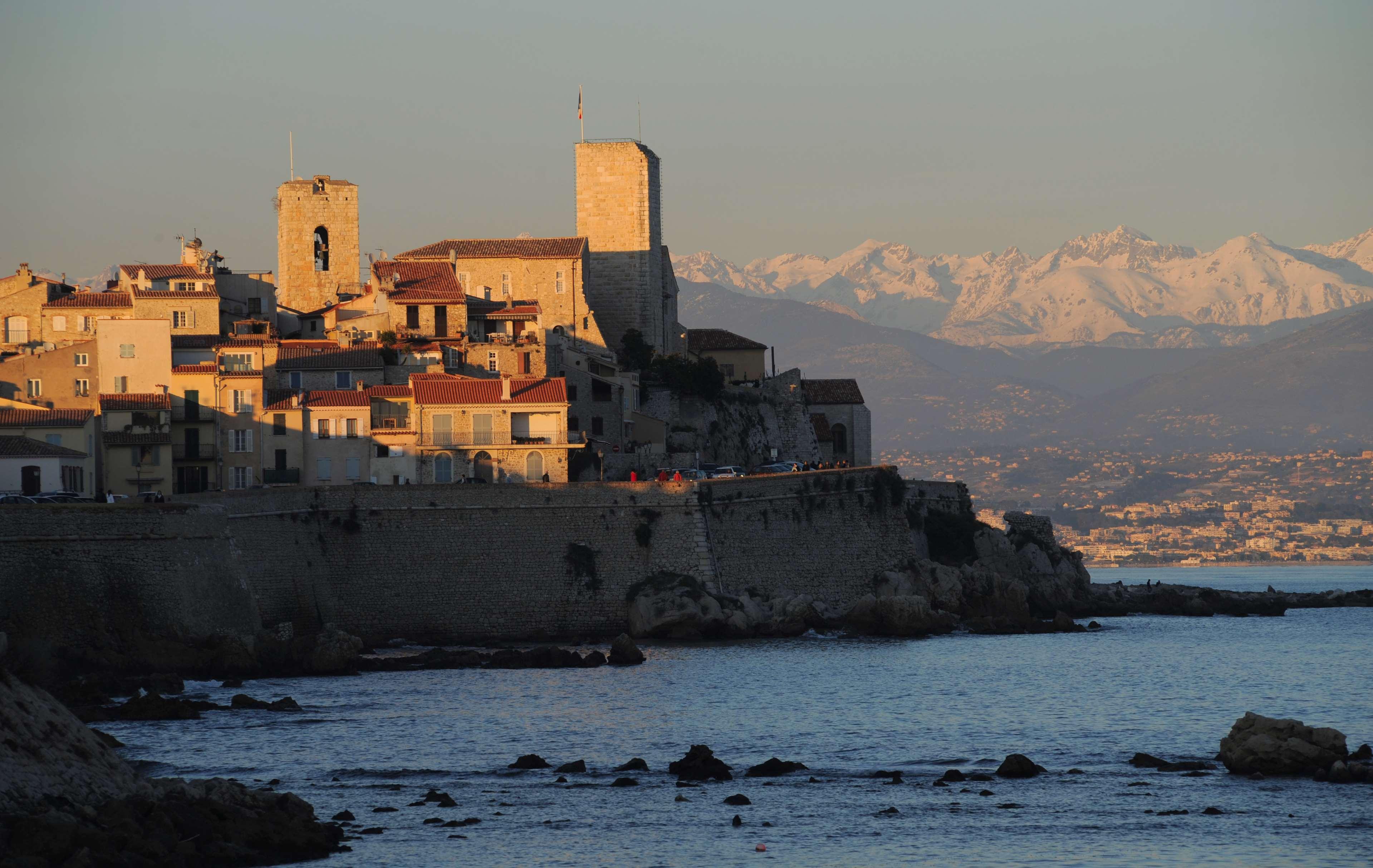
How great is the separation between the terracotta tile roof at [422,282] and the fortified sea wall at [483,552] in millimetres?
16263

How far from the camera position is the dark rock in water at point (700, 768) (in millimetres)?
39312

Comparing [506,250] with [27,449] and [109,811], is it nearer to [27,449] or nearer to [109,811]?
[27,449]

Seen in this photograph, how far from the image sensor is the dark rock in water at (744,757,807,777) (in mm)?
39938

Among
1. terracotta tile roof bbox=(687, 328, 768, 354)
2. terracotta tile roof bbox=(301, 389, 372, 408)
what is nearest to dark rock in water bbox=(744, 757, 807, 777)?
terracotta tile roof bbox=(301, 389, 372, 408)

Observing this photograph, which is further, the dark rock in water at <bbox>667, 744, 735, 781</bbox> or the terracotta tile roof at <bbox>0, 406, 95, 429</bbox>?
the terracotta tile roof at <bbox>0, 406, 95, 429</bbox>

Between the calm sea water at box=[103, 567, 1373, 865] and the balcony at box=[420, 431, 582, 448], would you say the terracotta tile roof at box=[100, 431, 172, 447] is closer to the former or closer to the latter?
the balcony at box=[420, 431, 582, 448]

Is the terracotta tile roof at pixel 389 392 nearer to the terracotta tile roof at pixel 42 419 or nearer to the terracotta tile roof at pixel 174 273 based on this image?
the terracotta tile roof at pixel 42 419

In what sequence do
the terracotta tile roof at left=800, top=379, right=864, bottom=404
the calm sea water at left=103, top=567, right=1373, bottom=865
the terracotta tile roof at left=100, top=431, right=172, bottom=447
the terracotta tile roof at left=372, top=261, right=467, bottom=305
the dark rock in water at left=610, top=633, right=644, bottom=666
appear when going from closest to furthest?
1. the calm sea water at left=103, top=567, right=1373, bottom=865
2. the dark rock in water at left=610, top=633, right=644, bottom=666
3. the terracotta tile roof at left=100, top=431, right=172, bottom=447
4. the terracotta tile roof at left=372, top=261, right=467, bottom=305
5. the terracotta tile roof at left=800, top=379, right=864, bottom=404

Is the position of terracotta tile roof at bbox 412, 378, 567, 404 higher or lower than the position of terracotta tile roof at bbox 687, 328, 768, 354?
lower

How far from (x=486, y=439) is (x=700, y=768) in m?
28.6

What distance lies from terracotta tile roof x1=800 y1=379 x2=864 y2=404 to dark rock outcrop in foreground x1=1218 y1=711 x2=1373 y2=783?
171 ft

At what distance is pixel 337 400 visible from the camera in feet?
220

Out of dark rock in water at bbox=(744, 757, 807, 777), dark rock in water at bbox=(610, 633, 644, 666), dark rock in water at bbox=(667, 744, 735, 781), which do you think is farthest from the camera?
dark rock in water at bbox=(610, 633, 644, 666)

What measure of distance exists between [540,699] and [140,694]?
10.2 metres
